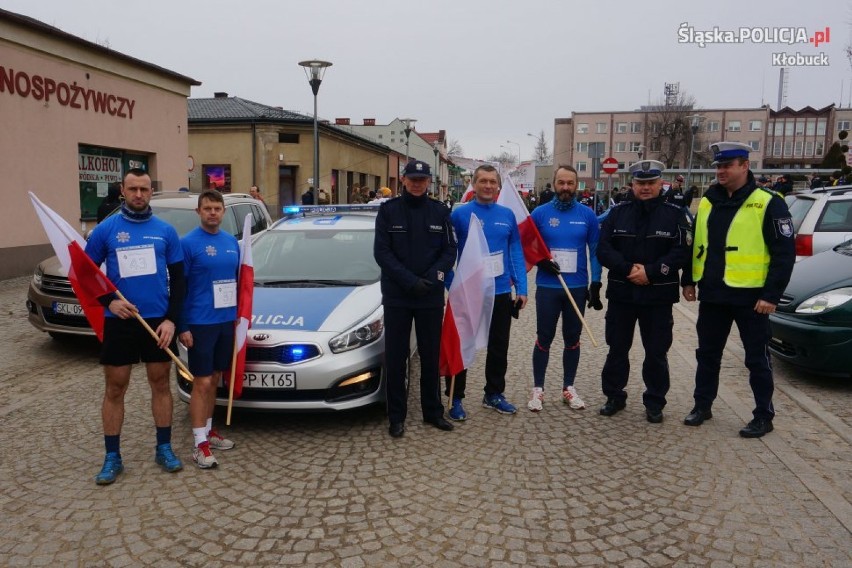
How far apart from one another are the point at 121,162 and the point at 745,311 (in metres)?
15.4

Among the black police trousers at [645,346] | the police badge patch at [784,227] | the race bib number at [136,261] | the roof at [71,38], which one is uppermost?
the roof at [71,38]

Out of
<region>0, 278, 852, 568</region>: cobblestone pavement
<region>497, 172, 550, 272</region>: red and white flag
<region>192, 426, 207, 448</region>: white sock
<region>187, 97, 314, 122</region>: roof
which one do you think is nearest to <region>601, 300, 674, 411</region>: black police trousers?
<region>0, 278, 852, 568</region>: cobblestone pavement

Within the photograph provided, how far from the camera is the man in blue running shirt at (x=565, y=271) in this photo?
5297 mm

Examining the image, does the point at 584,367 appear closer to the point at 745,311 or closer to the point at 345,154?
the point at 745,311

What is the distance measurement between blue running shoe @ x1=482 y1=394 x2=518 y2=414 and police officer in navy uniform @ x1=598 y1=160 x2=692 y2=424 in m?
0.74

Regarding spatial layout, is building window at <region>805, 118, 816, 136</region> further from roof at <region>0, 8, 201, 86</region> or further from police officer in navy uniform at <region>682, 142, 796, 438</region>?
police officer in navy uniform at <region>682, 142, 796, 438</region>

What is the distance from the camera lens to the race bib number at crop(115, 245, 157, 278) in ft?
12.8

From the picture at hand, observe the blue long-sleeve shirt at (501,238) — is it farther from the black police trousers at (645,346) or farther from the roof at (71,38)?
the roof at (71,38)

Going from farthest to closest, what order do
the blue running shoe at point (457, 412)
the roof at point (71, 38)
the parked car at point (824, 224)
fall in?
the roof at point (71, 38) < the parked car at point (824, 224) < the blue running shoe at point (457, 412)

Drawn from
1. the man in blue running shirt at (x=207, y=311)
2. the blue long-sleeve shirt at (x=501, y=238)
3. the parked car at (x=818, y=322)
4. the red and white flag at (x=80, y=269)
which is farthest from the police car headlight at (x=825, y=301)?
the red and white flag at (x=80, y=269)

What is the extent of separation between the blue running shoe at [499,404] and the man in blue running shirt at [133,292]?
A: 2496 mm

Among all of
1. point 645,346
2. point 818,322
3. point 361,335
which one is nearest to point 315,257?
point 361,335

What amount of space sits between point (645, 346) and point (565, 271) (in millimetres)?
871

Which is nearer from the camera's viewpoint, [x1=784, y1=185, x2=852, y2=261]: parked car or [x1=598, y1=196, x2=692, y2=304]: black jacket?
[x1=598, y1=196, x2=692, y2=304]: black jacket
